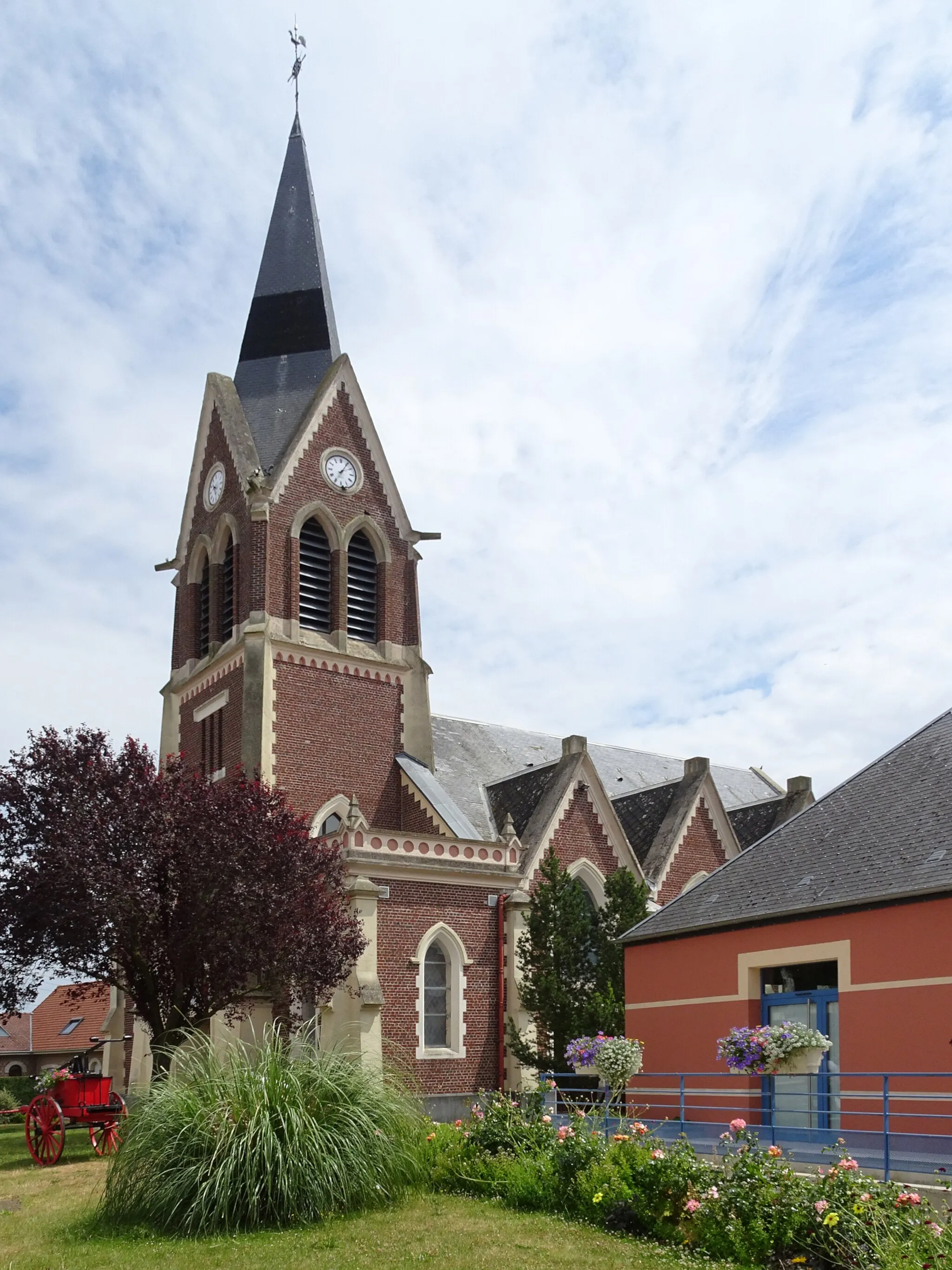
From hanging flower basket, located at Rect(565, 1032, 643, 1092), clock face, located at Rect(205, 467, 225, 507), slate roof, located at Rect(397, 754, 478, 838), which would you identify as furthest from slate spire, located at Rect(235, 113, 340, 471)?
hanging flower basket, located at Rect(565, 1032, 643, 1092)

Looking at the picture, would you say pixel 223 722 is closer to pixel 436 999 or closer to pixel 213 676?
pixel 213 676

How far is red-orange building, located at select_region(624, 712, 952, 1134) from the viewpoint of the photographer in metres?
14.8

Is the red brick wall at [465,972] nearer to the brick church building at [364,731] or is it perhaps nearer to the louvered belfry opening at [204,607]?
the brick church building at [364,731]

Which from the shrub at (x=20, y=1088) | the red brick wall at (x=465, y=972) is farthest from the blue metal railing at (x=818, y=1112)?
the shrub at (x=20, y=1088)

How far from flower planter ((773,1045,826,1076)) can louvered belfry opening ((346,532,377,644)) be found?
1767 cm

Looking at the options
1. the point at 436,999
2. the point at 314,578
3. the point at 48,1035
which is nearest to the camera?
the point at 436,999

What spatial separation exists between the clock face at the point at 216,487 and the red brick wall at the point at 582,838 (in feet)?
37.9

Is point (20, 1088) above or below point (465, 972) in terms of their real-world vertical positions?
below

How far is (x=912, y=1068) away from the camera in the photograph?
14.7 m

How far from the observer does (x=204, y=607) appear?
32.3 meters

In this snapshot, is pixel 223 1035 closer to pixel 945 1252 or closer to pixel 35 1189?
pixel 35 1189

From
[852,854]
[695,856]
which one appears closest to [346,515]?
[695,856]

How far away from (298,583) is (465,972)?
976 cm

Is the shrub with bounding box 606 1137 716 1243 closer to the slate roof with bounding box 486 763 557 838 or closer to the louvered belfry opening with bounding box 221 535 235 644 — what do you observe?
the slate roof with bounding box 486 763 557 838
